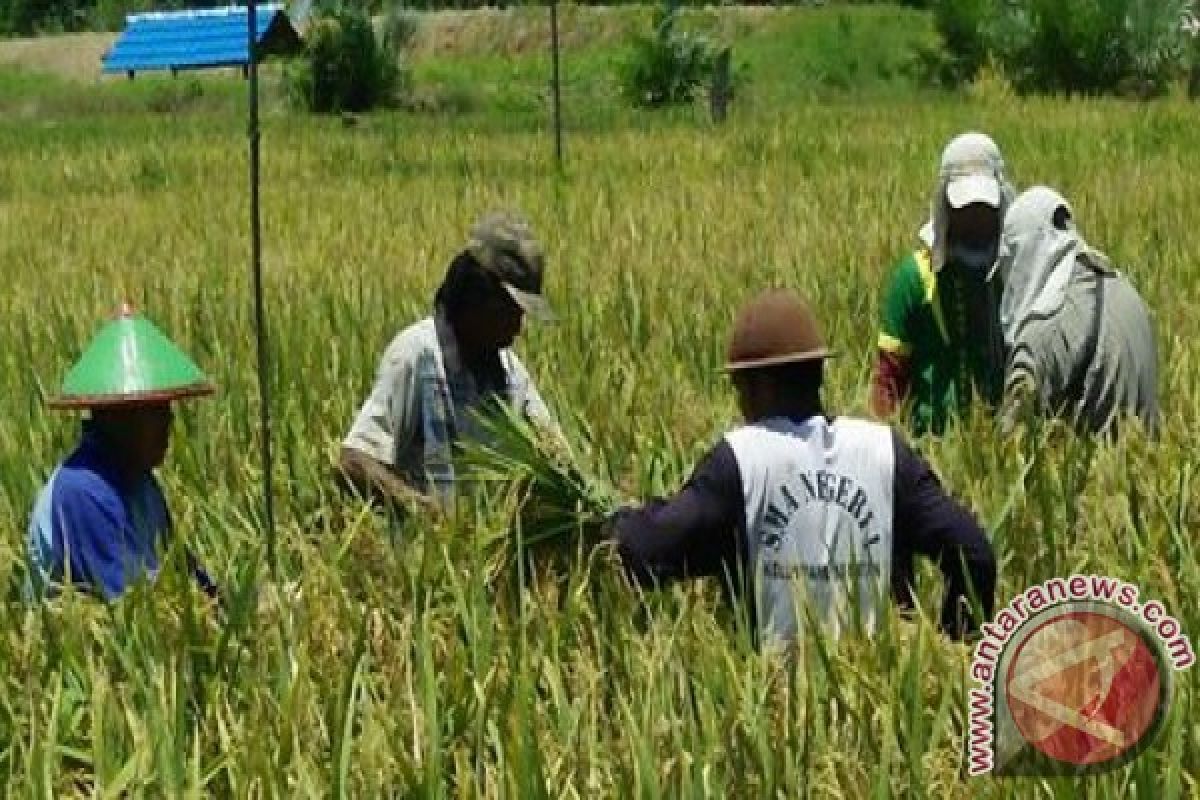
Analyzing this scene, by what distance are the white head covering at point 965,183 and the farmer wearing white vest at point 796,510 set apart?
58.5 inches

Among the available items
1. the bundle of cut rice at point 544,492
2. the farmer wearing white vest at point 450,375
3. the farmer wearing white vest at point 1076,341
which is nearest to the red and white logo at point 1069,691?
the bundle of cut rice at point 544,492

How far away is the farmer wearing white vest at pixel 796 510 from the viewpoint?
3.17 m

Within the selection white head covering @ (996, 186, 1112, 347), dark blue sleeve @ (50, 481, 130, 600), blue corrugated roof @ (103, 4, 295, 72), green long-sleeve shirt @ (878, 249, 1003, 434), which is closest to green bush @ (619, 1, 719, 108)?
blue corrugated roof @ (103, 4, 295, 72)

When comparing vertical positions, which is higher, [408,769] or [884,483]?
[884,483]

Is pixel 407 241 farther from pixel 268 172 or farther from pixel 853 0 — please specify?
pixel 853 0

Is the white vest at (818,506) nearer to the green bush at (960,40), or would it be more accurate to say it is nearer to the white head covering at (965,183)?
the white head covering at (965,183)

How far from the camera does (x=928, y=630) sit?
9.46 ft

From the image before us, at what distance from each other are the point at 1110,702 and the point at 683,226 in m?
7.39

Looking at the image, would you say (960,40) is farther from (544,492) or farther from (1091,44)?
(544,492)

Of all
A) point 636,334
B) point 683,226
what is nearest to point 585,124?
point 683,226

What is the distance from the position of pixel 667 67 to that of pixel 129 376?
915 inches

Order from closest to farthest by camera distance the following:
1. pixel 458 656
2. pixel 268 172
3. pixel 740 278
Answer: pixel 458 656 → pixel 740 278 → pixel 268 172

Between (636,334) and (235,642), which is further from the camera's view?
(636,334)

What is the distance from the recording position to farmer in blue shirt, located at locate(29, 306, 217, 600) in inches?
134
